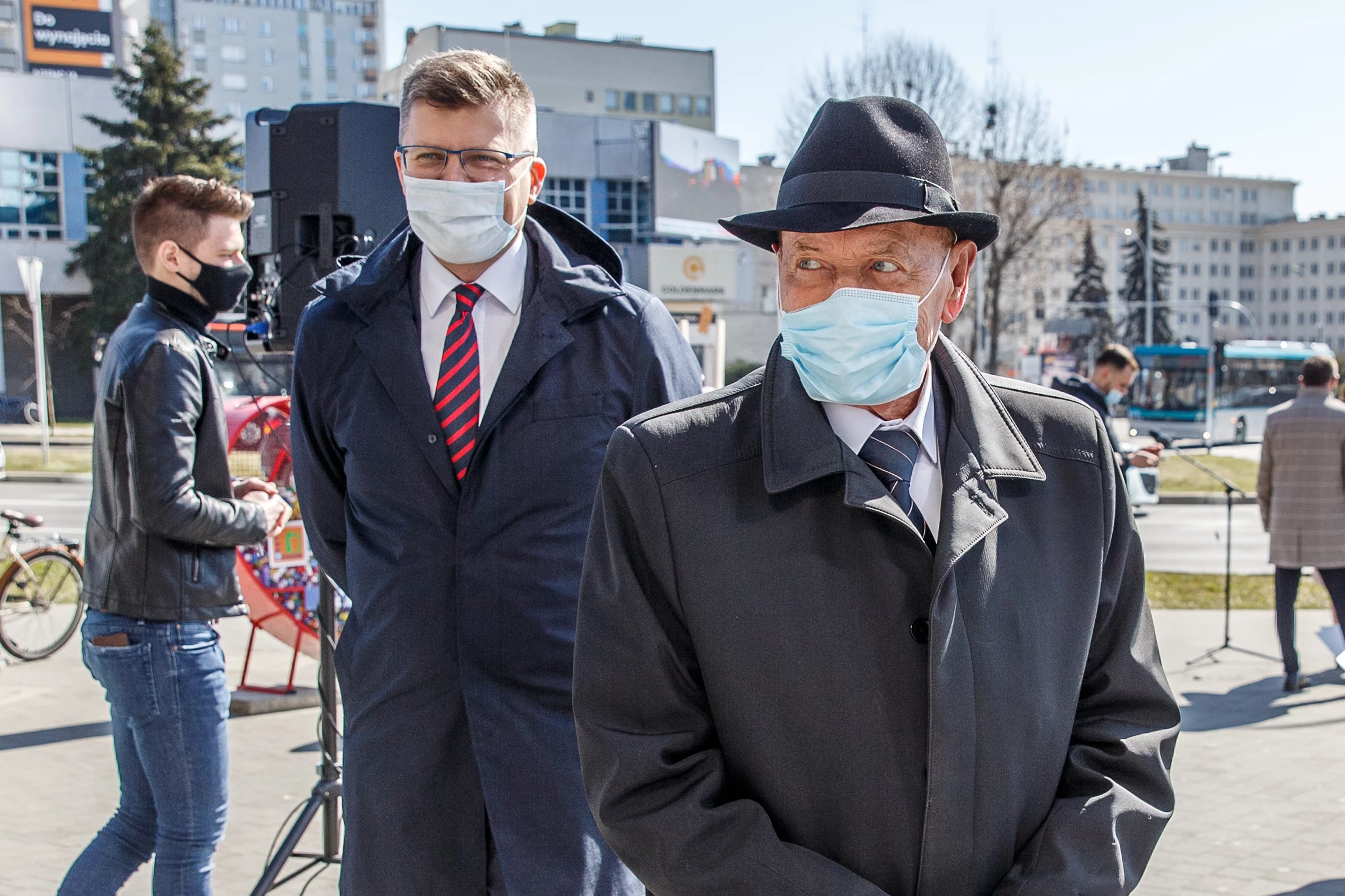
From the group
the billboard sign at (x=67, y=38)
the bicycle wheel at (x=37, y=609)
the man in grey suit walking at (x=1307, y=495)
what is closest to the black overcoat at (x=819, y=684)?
the man in grey suit walking at (x=1307, y=495)

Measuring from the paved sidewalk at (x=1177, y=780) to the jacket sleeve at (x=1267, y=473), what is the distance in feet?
3.46

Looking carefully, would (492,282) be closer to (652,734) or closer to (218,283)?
(652,734)

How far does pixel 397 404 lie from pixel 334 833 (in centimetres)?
243

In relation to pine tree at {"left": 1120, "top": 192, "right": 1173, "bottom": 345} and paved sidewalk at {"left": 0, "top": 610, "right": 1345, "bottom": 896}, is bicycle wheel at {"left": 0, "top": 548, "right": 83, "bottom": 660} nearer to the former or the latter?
paved sidewalk at {"left": 0, "top": 610, "right": 1345, "bottom": 896}

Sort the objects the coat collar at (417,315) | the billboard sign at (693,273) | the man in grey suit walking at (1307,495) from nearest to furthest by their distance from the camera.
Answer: the coat collar at (417,315), the man in grey suit walking at (1307,495), the billboard sign at (693,273)

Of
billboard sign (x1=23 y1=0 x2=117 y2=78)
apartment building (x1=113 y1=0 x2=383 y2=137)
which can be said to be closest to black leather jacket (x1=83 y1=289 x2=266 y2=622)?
billboard sign (x1=23 y1=0 x2=117 y2=78)

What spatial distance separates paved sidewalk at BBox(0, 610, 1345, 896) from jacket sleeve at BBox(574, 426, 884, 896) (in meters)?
3.38

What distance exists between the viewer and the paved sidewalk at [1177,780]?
4.89m

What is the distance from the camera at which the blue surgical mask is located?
6.19 ft

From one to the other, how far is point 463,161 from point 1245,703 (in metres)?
6.57

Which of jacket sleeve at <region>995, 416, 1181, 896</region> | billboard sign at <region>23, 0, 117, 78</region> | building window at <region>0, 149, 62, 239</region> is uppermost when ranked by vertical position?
billboard sign at <region>23, 0, 117, 78</region>

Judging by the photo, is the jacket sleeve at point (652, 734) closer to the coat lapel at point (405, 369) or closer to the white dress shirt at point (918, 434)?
the white dress shirt at point (918, 434)

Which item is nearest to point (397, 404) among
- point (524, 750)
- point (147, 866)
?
point (524, 750)

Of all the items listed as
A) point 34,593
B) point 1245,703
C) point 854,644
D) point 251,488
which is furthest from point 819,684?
point 34,593
